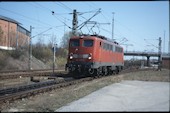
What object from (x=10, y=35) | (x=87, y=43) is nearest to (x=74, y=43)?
(x=87, y=43)

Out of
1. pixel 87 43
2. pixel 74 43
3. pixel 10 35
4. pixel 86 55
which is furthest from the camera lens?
pixel 10 35

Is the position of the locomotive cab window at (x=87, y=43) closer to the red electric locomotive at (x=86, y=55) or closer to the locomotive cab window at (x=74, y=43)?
the red electric locomotive at (x=86, y=55)

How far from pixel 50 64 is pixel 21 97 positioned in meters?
44.6

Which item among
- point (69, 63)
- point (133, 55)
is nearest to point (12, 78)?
point (69, 63)

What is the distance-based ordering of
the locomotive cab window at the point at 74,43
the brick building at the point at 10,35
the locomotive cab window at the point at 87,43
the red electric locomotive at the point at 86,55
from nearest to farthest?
the red electric locomotive at the point at 86,55
the locomotive cab window at the point at 87,43
the locomotive cab window at the point at 74,43
the brick building at the point at 10,35

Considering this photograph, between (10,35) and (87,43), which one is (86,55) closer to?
(87,43)

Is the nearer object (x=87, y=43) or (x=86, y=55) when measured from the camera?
(x=86, y=55)

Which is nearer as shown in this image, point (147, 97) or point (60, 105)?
point (60, 105)

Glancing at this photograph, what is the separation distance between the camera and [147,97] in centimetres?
1328

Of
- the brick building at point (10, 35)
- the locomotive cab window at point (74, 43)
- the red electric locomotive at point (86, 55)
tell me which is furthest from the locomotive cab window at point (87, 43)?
the brick building at point (10, 35)

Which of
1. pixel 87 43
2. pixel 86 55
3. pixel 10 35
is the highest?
pixel 10 35

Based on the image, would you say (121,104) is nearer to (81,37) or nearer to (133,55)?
(81,37)

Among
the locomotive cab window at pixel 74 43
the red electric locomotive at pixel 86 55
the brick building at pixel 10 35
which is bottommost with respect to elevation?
the red electric locomotive at pixel 86 55

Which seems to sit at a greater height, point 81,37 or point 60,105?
point 81,37
